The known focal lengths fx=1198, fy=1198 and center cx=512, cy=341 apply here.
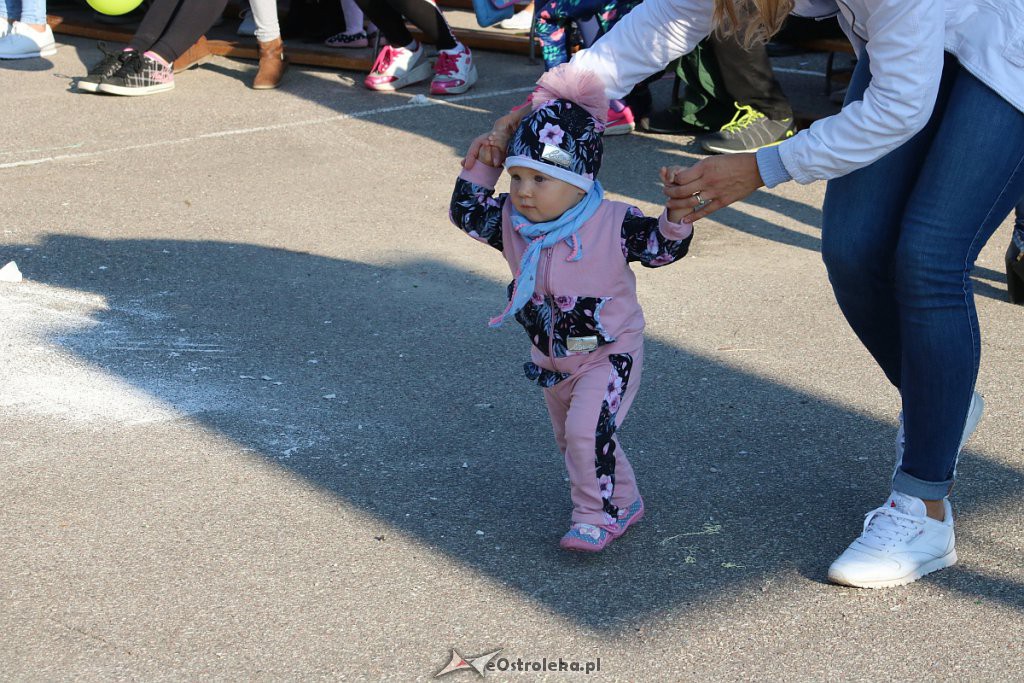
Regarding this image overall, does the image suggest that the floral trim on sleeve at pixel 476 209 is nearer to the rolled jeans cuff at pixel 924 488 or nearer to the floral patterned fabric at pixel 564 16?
the rolled jeans cuff at pixel 924 488

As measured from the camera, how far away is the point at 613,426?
2.75 metres

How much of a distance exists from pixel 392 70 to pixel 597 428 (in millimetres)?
5156

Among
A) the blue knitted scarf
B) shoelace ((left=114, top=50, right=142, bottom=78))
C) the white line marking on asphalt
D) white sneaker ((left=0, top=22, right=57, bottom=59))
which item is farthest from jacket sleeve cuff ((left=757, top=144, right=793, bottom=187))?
white sneaker ((left=0, top=22, right=57, bottom=59))

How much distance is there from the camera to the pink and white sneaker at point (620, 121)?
21.3 ft

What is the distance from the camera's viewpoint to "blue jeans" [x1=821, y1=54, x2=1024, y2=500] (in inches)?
95.5

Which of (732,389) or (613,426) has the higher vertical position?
(613,426)

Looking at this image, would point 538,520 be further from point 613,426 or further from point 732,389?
point 732,389

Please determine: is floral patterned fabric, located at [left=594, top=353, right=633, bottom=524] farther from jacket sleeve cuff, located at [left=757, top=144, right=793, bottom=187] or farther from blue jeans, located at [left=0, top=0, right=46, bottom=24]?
blue jeans, located at [left=0, top=0, right=46, bottom=24]

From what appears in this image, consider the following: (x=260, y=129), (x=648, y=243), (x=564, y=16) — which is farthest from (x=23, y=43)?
(x=648, y=243)

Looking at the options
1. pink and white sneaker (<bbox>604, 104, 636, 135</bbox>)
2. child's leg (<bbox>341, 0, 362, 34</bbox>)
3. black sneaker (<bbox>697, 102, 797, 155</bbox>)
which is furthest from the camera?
child's leg (<bbox>341, 0, 362, 34</bbox>)

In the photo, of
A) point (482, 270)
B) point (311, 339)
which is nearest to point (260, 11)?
point (482, 270)

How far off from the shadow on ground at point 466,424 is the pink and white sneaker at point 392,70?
2928 mm

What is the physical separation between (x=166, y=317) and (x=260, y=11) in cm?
392

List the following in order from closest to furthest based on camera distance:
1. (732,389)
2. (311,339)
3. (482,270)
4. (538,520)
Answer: (538,520) → (732,389) → (311,339) → (482,270)
